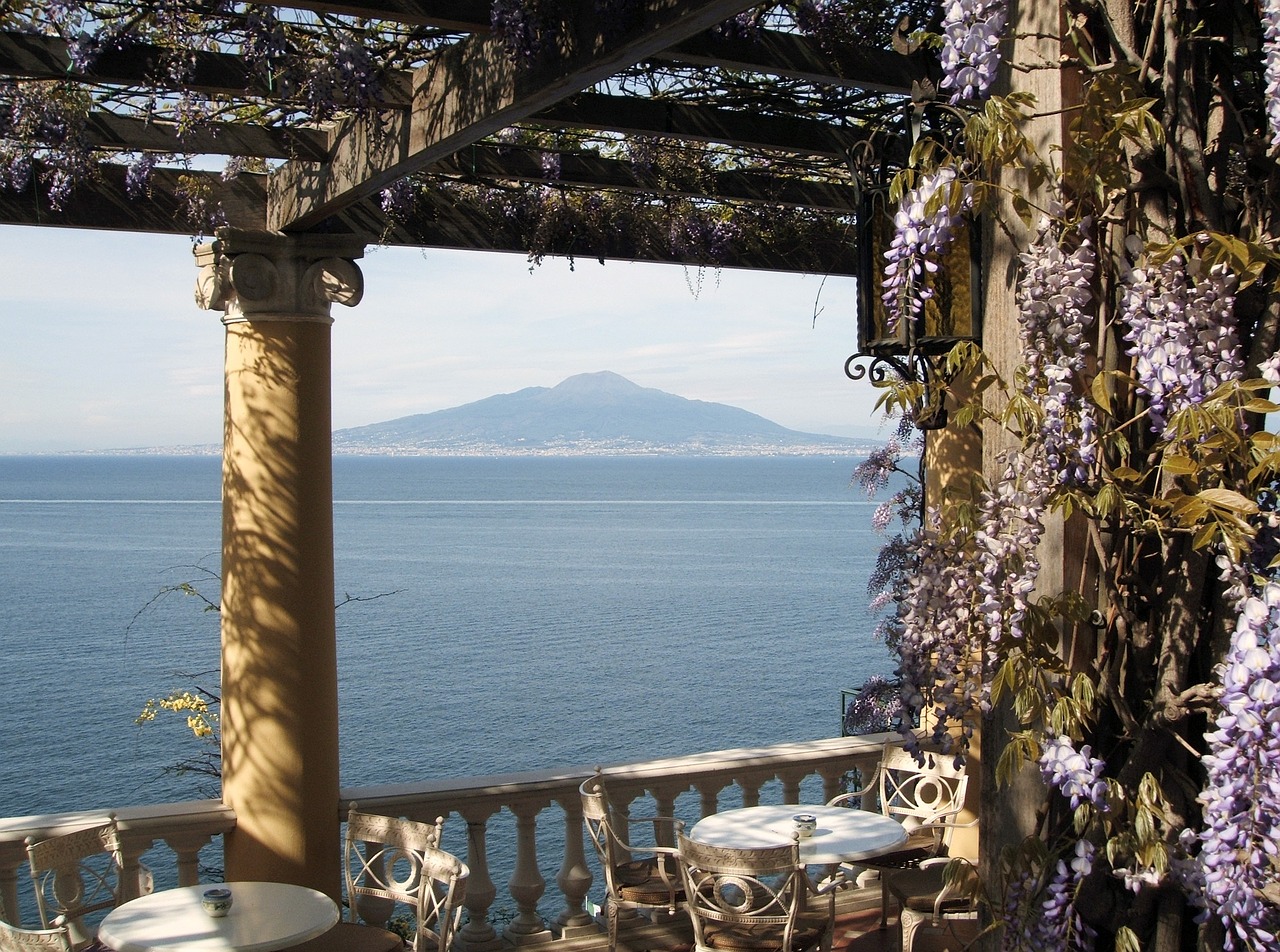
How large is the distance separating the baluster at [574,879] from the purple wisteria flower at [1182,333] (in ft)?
12.3

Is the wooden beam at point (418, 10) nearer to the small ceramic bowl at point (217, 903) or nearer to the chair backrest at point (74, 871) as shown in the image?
the small ceramic bowl at point (217, 903)

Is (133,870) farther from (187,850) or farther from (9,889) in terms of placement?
(9,889)

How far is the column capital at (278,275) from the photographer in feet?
15.2

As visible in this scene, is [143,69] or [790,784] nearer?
[143,69]

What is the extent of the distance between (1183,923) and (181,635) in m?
40.1

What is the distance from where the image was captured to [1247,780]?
144 centimetres

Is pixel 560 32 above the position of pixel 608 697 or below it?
above

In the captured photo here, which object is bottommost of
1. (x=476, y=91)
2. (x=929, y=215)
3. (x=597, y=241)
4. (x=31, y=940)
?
(x=31, y=940)

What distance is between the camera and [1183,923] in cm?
173

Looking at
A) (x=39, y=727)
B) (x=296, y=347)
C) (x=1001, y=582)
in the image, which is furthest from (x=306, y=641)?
A: (x=39, y=727)

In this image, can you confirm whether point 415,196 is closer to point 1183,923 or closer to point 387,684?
point 1183,923

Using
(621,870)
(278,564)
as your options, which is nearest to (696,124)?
(278,564)

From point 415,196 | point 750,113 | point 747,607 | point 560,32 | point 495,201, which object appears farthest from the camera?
point 747,607

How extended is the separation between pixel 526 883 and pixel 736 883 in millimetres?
1143
